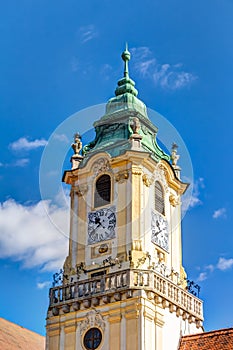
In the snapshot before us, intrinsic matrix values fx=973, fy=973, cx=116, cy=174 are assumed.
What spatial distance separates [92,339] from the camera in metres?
45.3

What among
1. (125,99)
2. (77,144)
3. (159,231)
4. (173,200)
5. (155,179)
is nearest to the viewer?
(159,231)

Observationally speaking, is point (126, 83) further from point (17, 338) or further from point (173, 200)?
point (17, 338)

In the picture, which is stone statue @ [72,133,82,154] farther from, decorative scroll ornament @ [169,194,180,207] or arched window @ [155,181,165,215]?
decorative scroll ornament @ [169,194,180,207]

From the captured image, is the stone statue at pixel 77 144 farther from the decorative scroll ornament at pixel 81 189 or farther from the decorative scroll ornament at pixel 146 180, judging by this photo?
Answer: the decorative scroll ornament at pixel 146 180

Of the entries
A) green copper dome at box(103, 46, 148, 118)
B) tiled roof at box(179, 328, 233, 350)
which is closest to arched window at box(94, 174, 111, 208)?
green copper dome at box(103, 46, 148, 118)

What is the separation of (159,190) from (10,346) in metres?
12.1

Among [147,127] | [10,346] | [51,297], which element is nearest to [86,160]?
[147,127]

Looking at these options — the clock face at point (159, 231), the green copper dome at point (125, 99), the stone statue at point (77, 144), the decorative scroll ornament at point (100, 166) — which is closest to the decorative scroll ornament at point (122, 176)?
the decorative scroll ornament at point (100, 166)

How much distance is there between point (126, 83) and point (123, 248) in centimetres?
1142

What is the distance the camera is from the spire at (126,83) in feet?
177

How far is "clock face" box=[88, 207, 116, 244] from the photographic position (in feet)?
158

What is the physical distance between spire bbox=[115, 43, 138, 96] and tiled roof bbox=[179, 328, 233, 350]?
1479cm

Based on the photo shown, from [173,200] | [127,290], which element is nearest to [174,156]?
[173,200]

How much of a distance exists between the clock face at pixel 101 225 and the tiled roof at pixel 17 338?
864 centimetres
